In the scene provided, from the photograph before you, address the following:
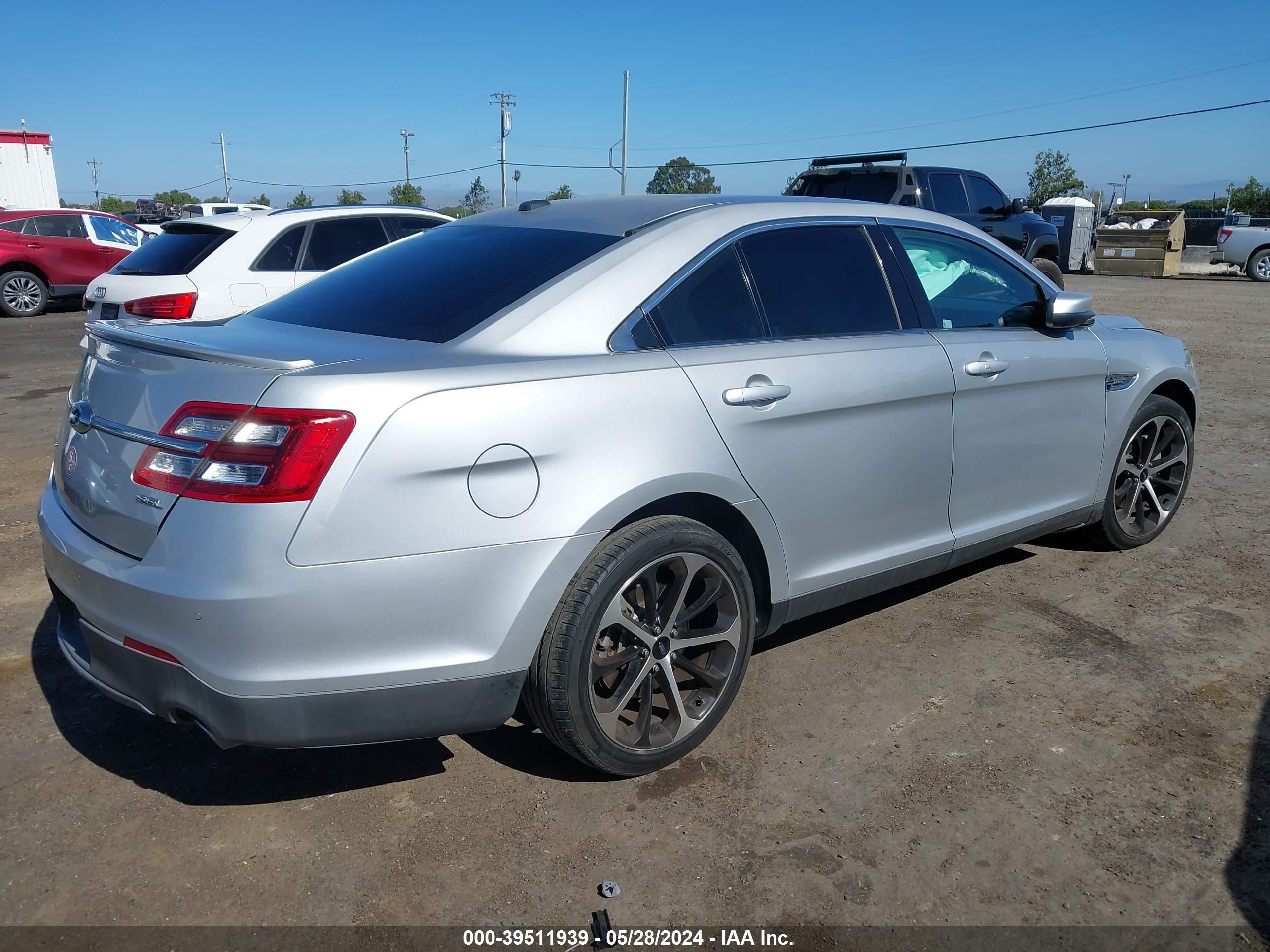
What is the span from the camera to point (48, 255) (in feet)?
50.7

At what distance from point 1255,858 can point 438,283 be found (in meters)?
2.82

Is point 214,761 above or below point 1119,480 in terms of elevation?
below

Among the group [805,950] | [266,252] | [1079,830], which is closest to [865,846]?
[805,950]

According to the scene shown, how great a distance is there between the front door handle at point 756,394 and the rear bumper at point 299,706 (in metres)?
1.02

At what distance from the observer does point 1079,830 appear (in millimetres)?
2768

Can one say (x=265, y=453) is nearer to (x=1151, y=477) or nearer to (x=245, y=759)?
(x=245, y=759)

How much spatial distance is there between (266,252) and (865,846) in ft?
22.6

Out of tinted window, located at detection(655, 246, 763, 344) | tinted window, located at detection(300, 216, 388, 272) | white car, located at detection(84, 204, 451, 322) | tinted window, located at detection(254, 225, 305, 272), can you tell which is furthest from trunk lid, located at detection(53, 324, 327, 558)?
tinted window, located at detection(300, 216, 388, 272)

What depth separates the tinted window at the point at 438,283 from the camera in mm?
2947

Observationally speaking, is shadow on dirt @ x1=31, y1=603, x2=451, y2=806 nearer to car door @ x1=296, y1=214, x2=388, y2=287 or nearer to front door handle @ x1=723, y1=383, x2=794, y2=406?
front door handle @ x1=723, y1=383, x2=794, y2=406

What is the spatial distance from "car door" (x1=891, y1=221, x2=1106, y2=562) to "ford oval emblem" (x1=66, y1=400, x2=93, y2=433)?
2.78 meters

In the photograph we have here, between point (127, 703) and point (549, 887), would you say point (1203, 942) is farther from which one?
point (127, 703)

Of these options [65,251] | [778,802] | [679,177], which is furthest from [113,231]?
[679,177]

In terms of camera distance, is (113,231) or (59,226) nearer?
(59,226)
